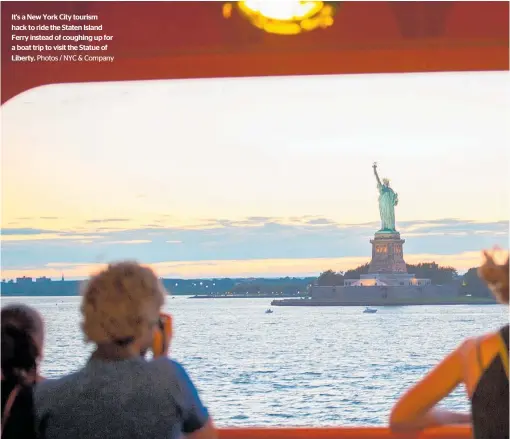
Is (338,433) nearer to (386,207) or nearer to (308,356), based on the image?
(386,207)

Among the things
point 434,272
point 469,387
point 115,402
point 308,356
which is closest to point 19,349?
point 115,402

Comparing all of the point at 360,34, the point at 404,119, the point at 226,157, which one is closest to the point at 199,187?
the point at 226,157

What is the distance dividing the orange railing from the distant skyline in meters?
38.2

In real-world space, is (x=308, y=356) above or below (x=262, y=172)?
below

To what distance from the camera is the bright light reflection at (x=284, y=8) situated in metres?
1.64

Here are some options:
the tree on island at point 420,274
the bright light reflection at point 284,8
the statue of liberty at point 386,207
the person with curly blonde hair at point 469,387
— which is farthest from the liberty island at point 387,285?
the person with curly blonde hair at point 469,387

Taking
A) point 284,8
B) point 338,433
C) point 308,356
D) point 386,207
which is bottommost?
point 308,356

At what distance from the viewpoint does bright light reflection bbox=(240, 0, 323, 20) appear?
164 centimetres

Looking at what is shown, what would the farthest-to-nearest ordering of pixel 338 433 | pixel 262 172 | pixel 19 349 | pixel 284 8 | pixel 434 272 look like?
1. pixel 262 172
2. pixel 434 272
3. pixel 338 433
4. pixel 284 8
5. pixel 19 349

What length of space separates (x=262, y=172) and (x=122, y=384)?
44.3 m

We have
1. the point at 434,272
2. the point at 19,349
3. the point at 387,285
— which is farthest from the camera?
the point at 434,272

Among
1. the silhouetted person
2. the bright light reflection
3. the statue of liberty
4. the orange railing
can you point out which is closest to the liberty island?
the statue of liberty

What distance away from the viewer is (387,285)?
36.2 meters

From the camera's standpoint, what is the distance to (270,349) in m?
40.4
